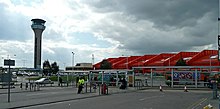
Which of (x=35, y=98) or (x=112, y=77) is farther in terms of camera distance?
(x=112, y=77)

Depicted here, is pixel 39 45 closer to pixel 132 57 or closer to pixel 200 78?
pixel 132 57

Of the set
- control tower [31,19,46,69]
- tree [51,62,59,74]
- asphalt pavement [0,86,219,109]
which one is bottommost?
asphalt pavement [0,86,219,109]

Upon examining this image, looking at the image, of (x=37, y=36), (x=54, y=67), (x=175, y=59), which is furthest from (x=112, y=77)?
(x=37, y=36)

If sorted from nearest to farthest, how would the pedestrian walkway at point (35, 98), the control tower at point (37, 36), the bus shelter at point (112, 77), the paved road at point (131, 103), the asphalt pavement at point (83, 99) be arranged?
the paved road at point (131, 103)
the asphalt pavement at point (83, 99)
the pedestrian walkway at point (35, 98)
the bus shelter at point (112, 77)
the control tower at point (37, 36)

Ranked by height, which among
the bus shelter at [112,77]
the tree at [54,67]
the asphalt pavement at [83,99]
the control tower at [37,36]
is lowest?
the asphalt pavement at [83,99]

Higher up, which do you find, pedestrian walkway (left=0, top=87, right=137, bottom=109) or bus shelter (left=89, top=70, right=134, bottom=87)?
bus shelter (left=89, top=70, right=134, bottom=87)

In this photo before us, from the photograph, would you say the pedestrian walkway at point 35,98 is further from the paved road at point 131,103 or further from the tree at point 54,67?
the tree at point 54,67

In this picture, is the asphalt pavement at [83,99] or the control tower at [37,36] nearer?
the asphalt pavement at [83,99]

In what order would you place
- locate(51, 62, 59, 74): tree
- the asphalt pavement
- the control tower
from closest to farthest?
the asphalt pavement, locate(51, 62, 59, 74): tree, the control tower

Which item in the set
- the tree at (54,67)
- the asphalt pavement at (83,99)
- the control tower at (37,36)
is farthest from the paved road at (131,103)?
the control tower at (37,36)

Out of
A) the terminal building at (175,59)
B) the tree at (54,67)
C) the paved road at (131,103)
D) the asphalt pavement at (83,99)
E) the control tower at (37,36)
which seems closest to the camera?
the paved road at (131,103)

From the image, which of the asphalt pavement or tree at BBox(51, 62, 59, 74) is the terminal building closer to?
tree at BBox(51, 62, 59, 74)

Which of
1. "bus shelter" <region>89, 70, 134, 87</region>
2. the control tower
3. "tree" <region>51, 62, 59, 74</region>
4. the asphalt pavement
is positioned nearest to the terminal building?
"tree" <region>51, 62, 59, 74</region>

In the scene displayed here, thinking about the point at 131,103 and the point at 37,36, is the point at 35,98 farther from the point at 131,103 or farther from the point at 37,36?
the point at 37,36
